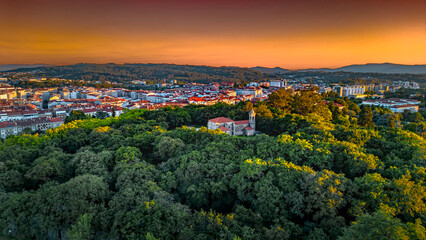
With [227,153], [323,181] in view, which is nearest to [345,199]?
[323,181]

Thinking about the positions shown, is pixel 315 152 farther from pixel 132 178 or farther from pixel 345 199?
pixel 132 178

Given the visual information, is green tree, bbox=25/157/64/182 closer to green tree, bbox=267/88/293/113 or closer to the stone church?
the stone church

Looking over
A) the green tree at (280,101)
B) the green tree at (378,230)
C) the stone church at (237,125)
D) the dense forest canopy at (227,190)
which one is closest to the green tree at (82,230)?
the dense forest canopy at (227,190)

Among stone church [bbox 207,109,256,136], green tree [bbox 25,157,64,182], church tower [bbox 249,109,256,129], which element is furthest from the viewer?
church tower [bbox 249,109,256,129]

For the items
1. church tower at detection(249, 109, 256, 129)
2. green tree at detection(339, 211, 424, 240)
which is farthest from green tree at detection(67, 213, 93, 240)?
church tower at detection(249, 109, 256, 129)

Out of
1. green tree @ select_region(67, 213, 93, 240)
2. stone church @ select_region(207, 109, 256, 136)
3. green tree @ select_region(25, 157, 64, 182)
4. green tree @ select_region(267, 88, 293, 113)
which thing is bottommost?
green tree @ select_region(67, 213, 93, 240)

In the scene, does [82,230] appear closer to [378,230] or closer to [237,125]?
[378,230]

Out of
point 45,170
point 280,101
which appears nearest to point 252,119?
point 280,101

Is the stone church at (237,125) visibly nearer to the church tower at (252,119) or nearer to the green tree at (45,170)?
the church tower at (252,119)
